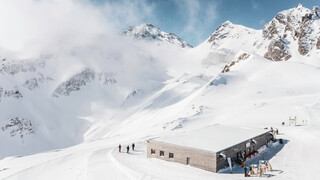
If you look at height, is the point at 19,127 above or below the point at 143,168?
below

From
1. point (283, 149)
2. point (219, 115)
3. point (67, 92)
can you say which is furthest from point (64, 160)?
point (67, 92)

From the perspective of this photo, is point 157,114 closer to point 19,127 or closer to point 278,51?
point 19,127

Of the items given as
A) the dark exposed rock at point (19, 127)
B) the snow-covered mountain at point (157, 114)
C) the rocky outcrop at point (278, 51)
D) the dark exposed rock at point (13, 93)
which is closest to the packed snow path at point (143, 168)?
the snow-covered mountain at point (157, 114)

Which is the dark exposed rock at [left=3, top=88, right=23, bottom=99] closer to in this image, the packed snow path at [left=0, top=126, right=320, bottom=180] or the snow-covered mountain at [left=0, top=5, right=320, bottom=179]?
the snow-covered mountain at [left=0, top=5, right=320, bottom=179]

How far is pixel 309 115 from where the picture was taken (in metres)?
51.1

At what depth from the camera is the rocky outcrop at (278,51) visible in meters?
176

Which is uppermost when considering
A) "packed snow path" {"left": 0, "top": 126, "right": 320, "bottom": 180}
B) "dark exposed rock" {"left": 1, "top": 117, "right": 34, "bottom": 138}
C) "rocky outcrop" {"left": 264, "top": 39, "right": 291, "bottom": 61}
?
"rocky outcrop" {"left": 264, "top": 39, "right": 291, "bottom": 61}

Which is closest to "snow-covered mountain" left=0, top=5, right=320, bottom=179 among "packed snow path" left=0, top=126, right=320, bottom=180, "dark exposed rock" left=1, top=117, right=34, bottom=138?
"packed snow path" left=0, top=126, right=320, bottom=180

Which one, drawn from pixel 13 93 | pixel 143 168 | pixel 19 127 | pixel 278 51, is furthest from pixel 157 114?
pixel 13 93

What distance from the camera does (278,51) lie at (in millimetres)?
179625

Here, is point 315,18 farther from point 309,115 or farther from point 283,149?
point 283,149

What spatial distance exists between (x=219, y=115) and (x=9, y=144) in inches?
5257

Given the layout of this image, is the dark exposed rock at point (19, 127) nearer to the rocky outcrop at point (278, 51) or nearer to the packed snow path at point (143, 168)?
the packed snow path at point (143, 168)

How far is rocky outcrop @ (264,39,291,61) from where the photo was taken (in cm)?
17638
